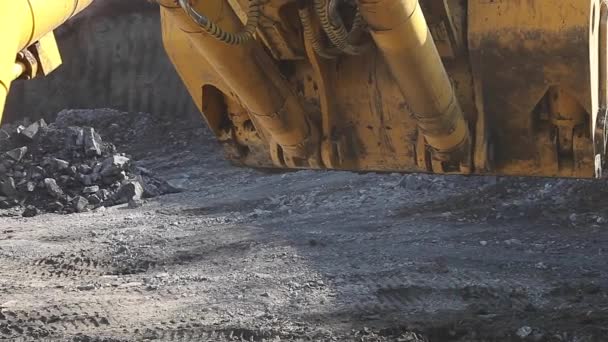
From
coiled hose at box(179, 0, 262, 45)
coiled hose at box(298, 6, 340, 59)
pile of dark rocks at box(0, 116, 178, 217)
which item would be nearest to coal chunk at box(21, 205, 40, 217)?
pile of dark rocks at box(0, 116, 178, 217)

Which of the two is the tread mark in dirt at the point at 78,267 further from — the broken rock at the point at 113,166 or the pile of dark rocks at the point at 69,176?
the broken rock at the point at 113,166

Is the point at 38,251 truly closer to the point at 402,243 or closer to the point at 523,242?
the point at 402,243

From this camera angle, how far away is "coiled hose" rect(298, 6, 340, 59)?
390 cm

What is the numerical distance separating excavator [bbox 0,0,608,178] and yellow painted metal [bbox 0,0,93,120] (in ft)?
3.18

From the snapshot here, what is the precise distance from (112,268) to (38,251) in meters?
1.02

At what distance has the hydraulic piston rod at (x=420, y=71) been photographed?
133 inches

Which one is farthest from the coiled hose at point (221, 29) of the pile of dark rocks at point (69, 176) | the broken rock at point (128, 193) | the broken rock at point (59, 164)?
the broken rock at point (59, 164)

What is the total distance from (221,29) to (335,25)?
0.59 m

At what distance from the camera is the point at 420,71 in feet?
12.3

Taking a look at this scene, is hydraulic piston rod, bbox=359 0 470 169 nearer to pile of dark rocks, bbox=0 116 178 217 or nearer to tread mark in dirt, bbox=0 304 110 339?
tread mark in dirt, bbox=0 304 110 339

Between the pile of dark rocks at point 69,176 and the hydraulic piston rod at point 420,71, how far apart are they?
6.86 meters

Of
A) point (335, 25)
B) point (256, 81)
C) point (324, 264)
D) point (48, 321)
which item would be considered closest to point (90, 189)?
point (324, 264)

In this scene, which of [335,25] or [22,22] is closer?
[22,22]

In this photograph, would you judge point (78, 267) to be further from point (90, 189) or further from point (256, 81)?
point (256, 81)
